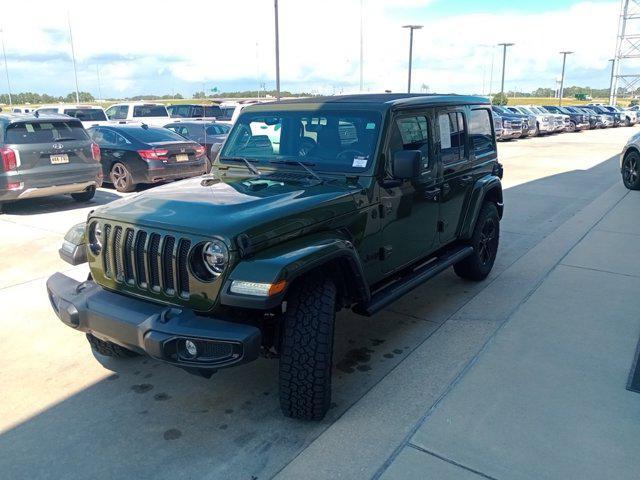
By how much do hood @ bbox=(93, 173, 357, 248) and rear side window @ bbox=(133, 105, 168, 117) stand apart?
55.7 ft

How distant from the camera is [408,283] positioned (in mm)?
4180

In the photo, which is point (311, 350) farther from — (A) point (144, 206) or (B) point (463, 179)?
(B) point (463, 179)

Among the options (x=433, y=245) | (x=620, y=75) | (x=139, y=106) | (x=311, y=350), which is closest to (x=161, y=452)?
(x=311, y=350)

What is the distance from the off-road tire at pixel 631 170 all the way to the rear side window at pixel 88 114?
15555 mm

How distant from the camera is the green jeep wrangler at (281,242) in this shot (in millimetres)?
2828

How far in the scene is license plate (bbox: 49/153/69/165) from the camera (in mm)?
9016

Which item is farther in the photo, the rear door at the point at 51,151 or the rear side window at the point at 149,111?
the rear side window at the point at 149,111

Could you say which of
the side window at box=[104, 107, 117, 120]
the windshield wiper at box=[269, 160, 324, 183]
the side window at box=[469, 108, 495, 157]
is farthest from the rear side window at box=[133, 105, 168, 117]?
the windshield wiper at box=[269, 160, 324, 183]

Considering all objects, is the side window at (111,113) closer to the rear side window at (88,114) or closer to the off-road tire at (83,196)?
the rear side window at (88,114)

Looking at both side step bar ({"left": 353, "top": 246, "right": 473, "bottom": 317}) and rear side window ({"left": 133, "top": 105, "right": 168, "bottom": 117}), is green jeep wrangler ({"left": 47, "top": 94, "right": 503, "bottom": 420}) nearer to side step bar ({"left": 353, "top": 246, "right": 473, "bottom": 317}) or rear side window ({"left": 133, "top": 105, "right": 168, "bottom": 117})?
side step bar ({"left": 353, "top": 246, "right": 473, "bottom": 317})

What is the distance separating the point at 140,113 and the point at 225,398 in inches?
707

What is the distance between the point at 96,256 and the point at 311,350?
1.51 m

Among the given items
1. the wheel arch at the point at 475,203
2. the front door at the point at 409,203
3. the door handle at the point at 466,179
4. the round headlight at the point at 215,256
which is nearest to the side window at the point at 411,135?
the front door at the point at 409,203

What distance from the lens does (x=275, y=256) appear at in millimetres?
2908
